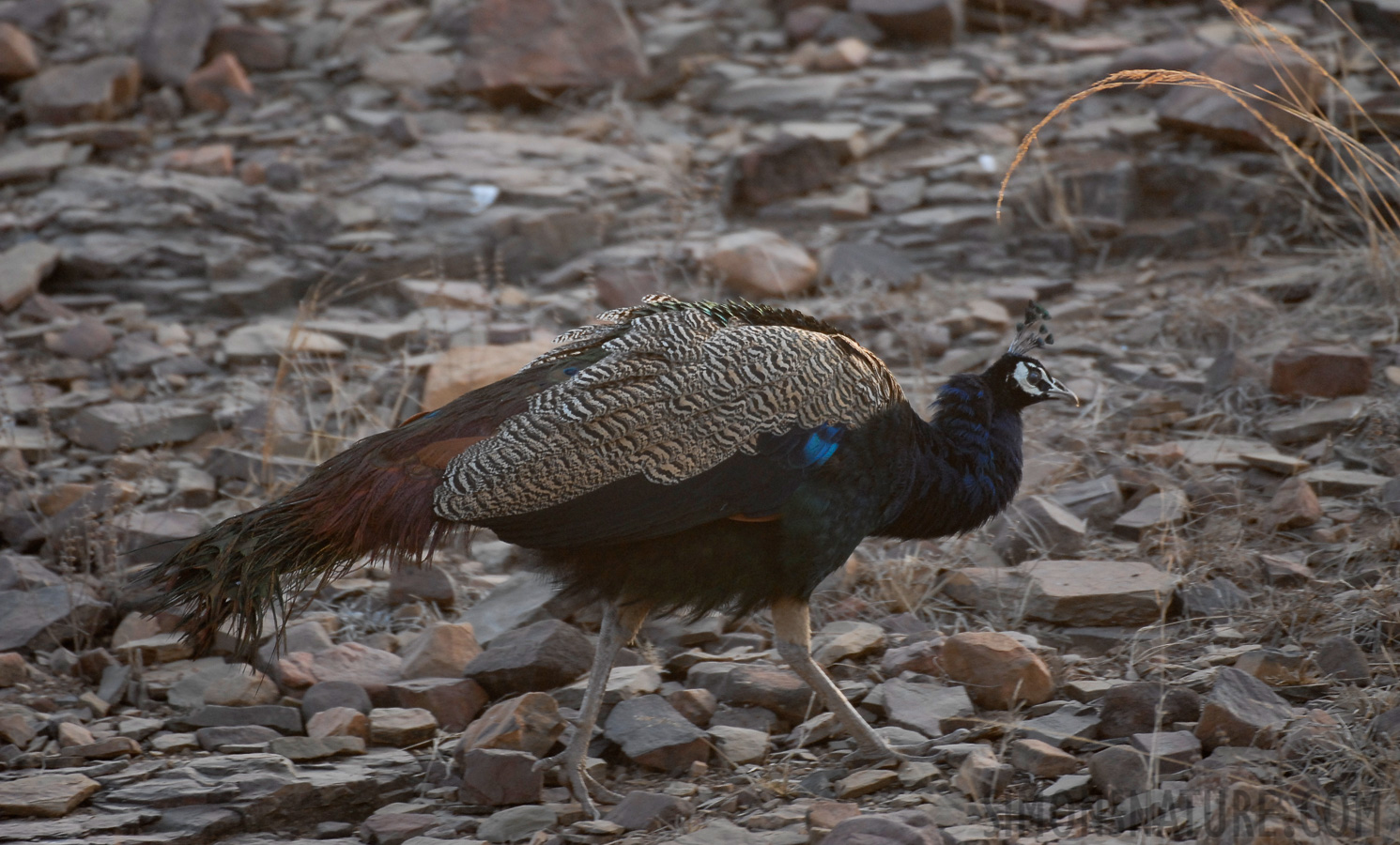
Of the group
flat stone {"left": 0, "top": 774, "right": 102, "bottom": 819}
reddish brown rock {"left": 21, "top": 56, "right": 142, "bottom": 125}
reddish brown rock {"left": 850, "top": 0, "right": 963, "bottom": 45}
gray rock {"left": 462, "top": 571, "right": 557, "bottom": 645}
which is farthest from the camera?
reddish brown rock {"left": 850, "top": 0, "right": 963, "bottom": 45}

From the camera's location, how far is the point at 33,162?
7586 mm

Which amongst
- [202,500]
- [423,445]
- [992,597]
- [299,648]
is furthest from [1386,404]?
[202,500]

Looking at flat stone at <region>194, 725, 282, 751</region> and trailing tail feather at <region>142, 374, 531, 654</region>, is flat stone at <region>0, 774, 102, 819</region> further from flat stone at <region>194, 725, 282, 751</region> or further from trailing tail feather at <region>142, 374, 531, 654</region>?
trailing tail feather at <region>142, 374, 531, 654</region>

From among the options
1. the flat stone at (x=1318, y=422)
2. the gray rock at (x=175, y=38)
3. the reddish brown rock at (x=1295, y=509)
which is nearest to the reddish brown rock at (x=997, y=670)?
the reddish brown rock at (x=1295, y=509)

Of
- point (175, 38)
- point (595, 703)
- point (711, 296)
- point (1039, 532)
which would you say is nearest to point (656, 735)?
point (595, 703)

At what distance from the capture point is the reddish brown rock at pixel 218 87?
333 inches

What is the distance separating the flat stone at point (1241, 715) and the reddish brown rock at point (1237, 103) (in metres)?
4.40

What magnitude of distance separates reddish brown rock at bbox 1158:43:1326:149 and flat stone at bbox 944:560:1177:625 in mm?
3600

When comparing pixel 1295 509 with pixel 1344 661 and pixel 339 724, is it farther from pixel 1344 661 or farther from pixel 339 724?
pixel 339 724

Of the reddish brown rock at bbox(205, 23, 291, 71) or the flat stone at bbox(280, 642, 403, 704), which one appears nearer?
the flat stone at bbox(280, 642, 403, 704)

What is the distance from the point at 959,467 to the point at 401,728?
1.79 m

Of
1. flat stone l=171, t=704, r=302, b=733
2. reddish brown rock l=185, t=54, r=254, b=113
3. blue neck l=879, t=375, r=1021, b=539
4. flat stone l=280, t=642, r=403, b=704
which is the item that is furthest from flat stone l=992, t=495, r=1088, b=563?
reddish brown rock l=185, t=54, r=254, b=113

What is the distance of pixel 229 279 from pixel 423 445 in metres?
4.04

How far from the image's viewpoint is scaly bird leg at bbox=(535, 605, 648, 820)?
135 inches
